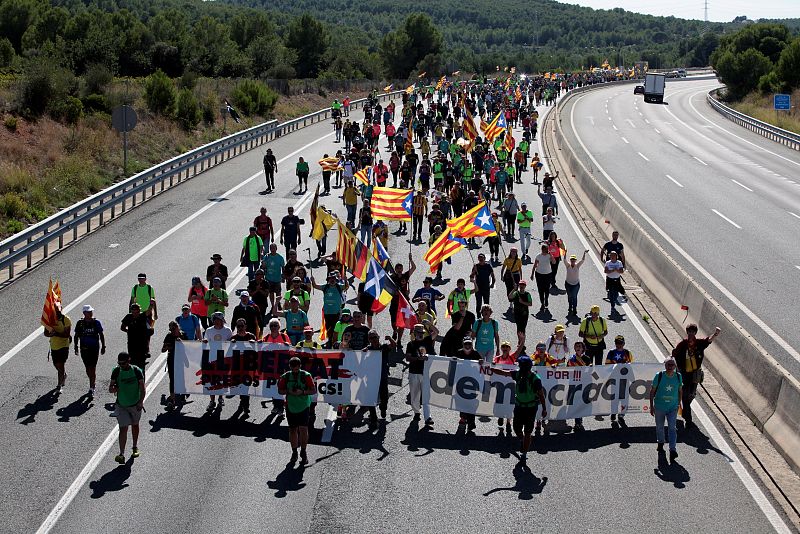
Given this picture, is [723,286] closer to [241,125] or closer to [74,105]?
[74,105]

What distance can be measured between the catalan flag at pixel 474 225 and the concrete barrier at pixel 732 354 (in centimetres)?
361

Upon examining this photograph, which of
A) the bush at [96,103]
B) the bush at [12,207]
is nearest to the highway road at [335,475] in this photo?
the bush at [12,207]

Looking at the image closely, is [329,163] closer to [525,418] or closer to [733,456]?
[525,418]

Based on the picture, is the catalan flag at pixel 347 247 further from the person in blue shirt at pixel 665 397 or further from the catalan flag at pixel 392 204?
the person in blue shirt at pixel 665 397

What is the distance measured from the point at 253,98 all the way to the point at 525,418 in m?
48.8

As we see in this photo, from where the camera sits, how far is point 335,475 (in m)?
12.3

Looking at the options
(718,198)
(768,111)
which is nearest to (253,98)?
(718,198)

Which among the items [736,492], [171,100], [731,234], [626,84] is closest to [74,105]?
[171,100]

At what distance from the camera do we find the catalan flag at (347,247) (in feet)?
59.5

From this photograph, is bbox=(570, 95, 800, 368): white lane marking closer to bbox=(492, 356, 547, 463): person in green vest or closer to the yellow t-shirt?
bbox=(492, 356, 547, 463): person in green vest

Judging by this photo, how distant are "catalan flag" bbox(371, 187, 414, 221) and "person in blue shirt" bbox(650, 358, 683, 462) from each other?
35.0 ft

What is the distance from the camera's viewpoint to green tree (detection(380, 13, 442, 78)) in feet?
422

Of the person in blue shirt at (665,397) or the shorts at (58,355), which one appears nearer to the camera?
the person in blue shirt at (665,397)

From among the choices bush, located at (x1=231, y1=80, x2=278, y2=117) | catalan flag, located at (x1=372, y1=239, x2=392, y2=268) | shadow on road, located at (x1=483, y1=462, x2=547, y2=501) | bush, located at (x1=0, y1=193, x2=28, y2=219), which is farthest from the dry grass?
shadow on road, located at (x1=483, y1=462, x2=547, y2=501)
